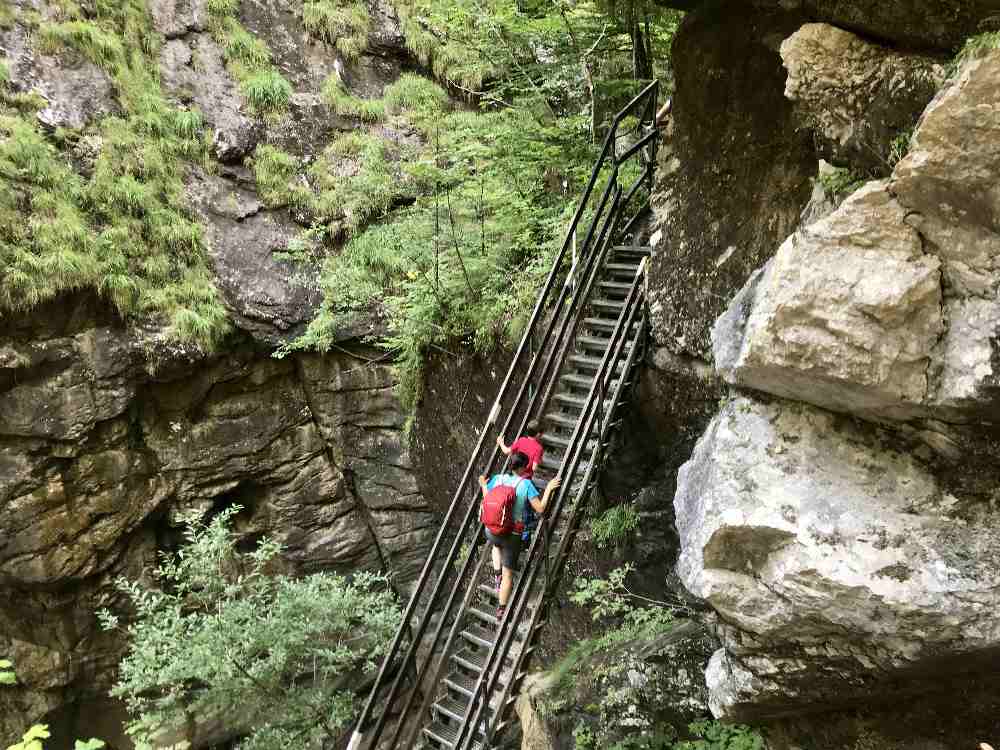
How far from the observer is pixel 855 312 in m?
2.58

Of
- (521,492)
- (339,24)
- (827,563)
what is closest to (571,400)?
(521,492)

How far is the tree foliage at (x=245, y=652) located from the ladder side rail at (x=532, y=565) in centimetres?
285

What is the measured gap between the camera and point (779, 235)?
3.95m

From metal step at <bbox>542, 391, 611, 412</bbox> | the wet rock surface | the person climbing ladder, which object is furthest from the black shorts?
the wet rock surface

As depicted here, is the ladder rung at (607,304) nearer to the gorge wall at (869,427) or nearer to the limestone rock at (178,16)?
the gorge wall at (869,427)

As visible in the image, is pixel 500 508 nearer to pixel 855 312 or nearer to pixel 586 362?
pixel 586 362

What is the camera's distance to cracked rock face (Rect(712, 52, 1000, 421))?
2.27 meters

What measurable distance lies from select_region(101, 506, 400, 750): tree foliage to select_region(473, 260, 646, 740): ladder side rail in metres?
3.03

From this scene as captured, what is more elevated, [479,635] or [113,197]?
→ [113,197]

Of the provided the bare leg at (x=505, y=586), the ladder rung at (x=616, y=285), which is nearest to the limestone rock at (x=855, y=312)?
the bare leg at (x=505, y=586)

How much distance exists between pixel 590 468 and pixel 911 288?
2951 mm

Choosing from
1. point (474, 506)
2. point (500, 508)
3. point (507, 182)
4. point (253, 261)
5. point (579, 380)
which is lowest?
point (474, 506)

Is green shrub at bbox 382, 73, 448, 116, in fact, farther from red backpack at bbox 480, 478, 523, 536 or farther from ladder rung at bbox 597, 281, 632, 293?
red backpack at bbox 480, 478, 523, 536

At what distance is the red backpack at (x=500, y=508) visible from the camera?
4719 mm
